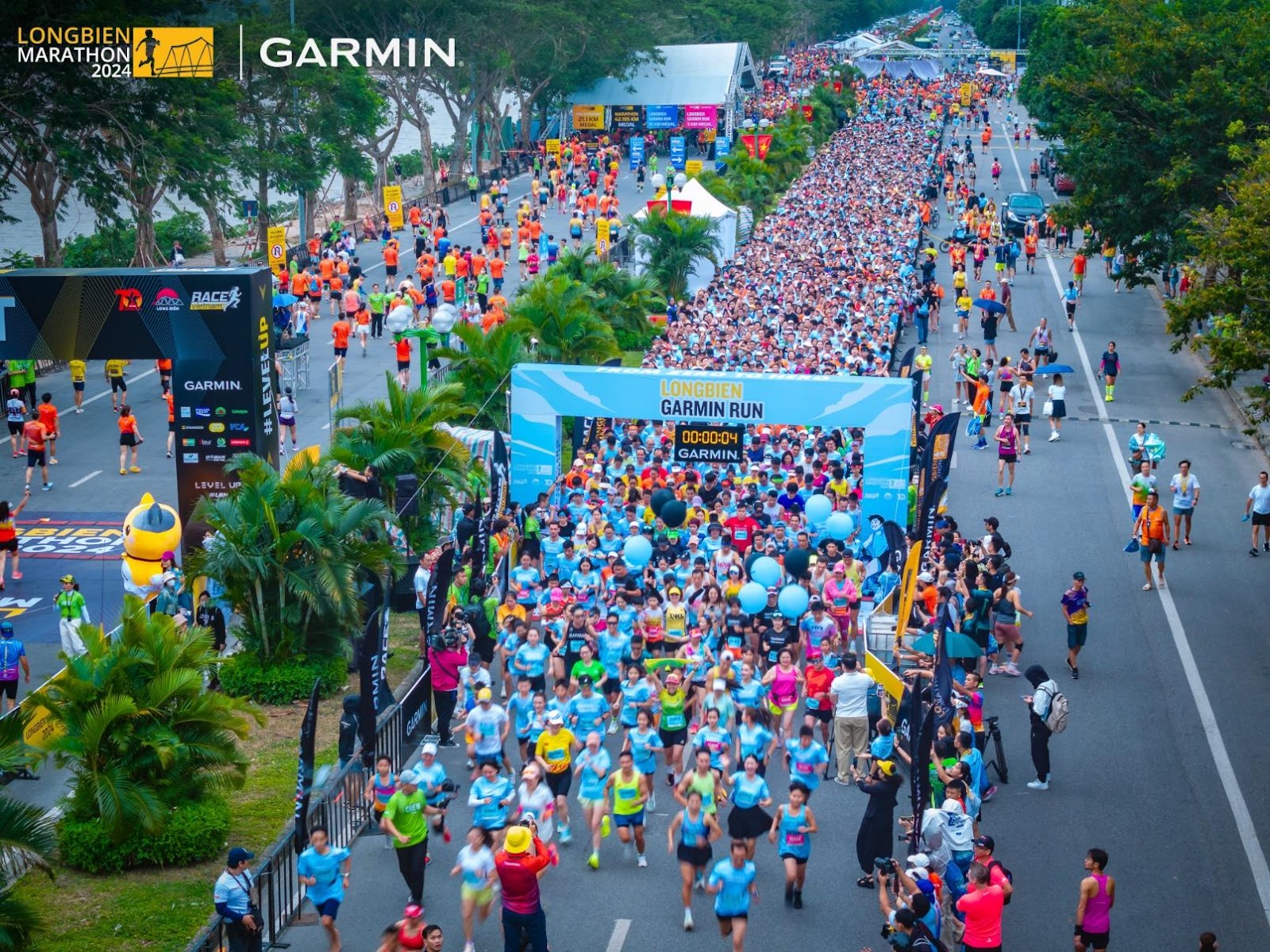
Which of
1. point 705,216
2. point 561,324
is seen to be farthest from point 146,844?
point 705,216

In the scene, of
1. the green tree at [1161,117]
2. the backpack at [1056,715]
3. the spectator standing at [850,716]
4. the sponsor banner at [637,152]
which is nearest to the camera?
the backpack at [1056,715]

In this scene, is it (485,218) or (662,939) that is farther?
(485,218)

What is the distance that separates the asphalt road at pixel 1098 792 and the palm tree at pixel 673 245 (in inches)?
638

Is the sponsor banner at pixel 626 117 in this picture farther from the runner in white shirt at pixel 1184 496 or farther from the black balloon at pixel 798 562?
the black balloon at pixel 798 562

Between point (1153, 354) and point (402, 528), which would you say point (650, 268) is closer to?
point (1153, 354)

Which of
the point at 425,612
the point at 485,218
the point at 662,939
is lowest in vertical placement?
the point at 662,939

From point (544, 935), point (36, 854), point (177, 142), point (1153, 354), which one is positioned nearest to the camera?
point (36, 854)

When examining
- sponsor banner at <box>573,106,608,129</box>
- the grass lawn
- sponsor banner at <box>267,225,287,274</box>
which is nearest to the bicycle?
the grass lawn

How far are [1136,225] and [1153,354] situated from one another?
378 centimetres

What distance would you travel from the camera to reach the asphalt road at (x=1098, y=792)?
534 inches

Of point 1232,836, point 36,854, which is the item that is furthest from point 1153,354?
point 36,854

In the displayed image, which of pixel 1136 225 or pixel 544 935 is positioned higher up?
pixel 1136 225

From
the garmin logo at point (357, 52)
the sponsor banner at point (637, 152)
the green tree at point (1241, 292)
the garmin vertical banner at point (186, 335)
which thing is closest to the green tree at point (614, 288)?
the garmin vertical banner at point (186, 335)

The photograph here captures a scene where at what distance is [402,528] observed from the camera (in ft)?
73.9
